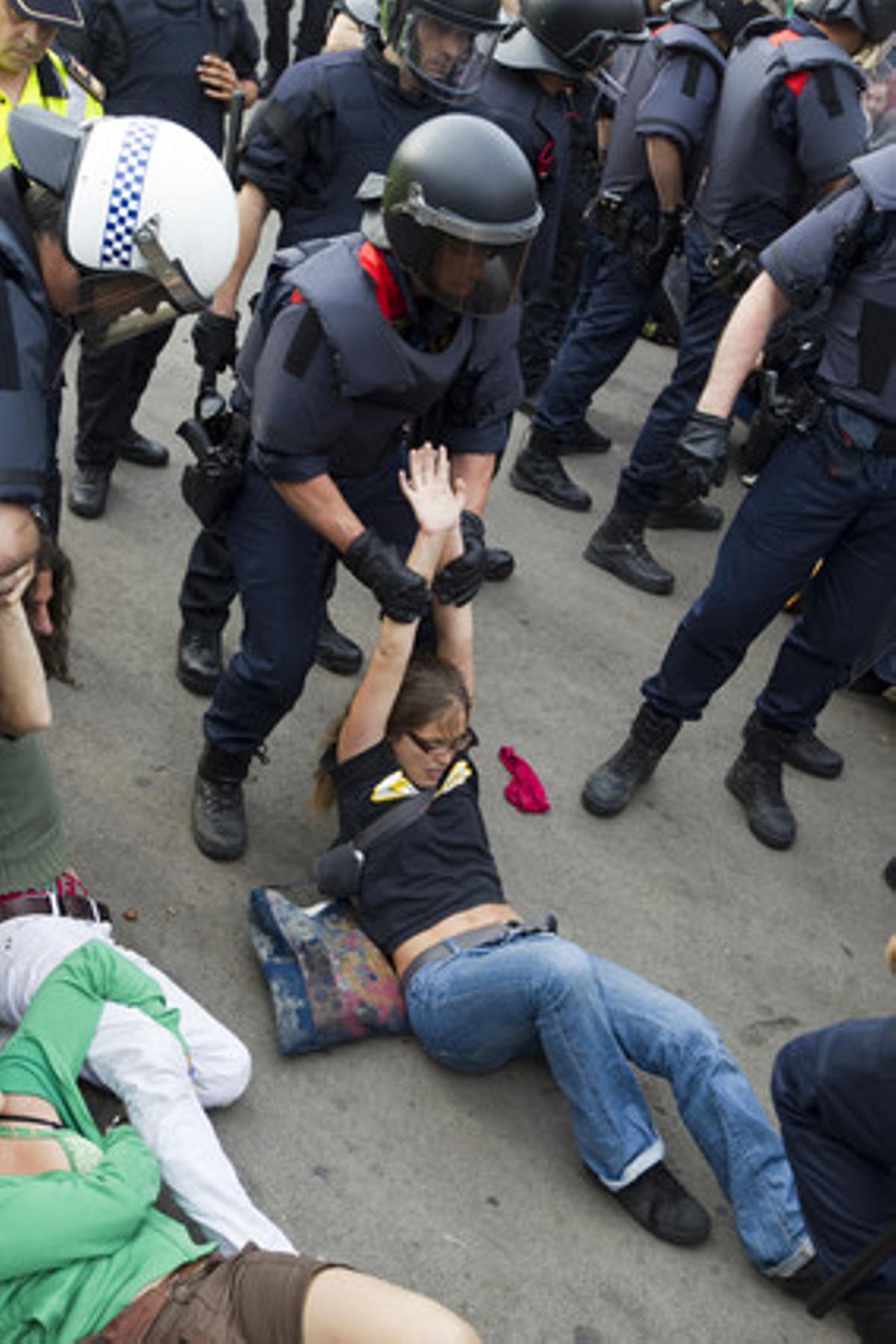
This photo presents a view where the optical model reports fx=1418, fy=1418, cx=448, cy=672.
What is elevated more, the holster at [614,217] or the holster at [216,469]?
the holster at [614,217]

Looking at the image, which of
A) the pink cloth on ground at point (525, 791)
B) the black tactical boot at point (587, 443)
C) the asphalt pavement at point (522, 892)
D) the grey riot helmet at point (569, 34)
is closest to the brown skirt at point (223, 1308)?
the asphalt pavement at point (522, 892)

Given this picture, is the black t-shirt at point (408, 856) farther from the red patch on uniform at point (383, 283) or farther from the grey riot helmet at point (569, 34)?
the grey riot helmet at point (569, 34)

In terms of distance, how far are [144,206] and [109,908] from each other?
5.08 ft

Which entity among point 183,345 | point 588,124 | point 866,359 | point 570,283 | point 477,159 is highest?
point 477,159

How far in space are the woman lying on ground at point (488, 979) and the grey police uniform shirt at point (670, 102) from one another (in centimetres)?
221

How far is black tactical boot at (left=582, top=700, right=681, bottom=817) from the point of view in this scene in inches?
158

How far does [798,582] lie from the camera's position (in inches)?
146

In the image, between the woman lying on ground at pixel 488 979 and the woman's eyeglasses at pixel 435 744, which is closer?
the woman lying on ground at pixel 488 979

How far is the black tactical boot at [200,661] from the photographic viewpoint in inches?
157

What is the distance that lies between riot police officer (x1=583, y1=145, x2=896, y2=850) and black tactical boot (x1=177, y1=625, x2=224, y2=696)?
111cm

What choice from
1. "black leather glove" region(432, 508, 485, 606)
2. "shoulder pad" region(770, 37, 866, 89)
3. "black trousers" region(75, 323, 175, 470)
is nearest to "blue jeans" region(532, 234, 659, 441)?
"shoulder pad" region(770, 37, 866, 89)

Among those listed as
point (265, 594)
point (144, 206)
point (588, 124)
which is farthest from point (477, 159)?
point (588, 124)

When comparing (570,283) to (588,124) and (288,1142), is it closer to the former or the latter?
(588,124)

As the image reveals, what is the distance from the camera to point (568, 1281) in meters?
2.68
